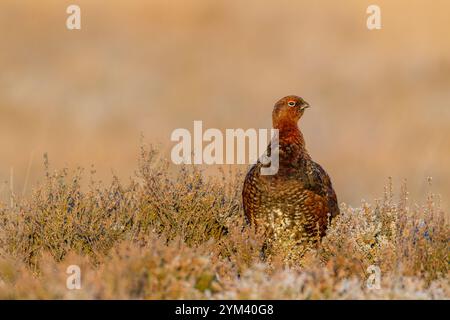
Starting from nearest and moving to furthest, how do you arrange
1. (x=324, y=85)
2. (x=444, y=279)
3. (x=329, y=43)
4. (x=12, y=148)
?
(x=444, y=279), (x=12, y=148), (x=324, y=85), (x=329, y=43)

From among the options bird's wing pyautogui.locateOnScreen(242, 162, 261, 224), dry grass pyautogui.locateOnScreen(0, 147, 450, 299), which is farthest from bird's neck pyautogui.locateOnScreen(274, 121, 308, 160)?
dry grass pyautogui.locateOnScreen(0, 147, 450, 299)

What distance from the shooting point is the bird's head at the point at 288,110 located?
7.25 m

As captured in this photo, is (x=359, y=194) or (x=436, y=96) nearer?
(x=359, y=194)

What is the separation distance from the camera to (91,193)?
22.5 ft

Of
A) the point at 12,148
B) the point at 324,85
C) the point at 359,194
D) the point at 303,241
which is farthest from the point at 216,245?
the point at 324,85

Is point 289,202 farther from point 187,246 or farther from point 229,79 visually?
point 229,79

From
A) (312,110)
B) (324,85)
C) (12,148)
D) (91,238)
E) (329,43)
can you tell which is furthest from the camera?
(329,43)

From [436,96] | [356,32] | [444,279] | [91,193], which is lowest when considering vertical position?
[444,279]

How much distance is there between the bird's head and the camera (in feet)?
23.8

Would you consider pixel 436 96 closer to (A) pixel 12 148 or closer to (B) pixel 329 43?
(B) pixel 329 43

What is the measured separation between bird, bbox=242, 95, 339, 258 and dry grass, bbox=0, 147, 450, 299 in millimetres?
130

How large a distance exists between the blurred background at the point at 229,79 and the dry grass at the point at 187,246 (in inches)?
117

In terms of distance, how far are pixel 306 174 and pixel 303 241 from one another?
0.46 meters

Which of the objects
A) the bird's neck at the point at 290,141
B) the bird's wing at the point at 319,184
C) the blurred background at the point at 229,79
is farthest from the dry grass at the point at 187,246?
the blurred background at the point at 229,79
